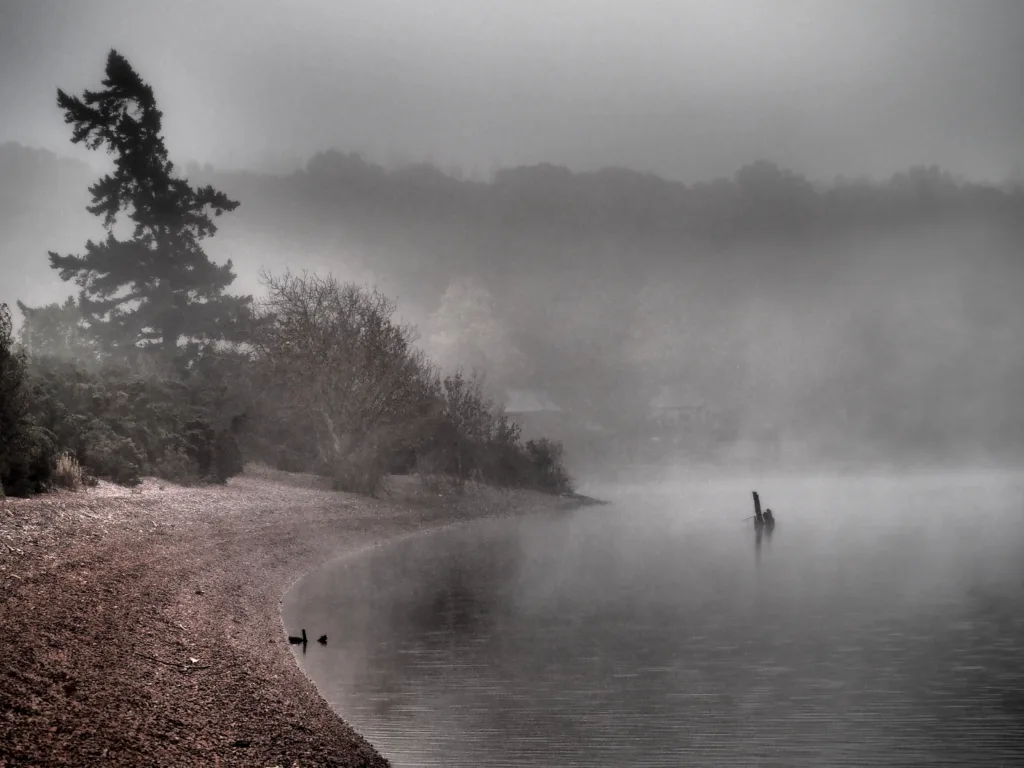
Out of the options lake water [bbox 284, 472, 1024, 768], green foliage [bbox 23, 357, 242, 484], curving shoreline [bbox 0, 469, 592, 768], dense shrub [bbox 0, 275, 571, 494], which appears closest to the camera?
curving shoreline [bbox 0, 469, 592, 768]

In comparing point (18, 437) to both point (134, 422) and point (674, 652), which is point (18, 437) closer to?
point (134, 422)

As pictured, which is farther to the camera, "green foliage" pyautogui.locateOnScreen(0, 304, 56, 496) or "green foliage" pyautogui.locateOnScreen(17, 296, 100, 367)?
"green foliage" pyautogui.locateOnScreen(17, 296, 100, 367)

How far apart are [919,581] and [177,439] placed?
25793mm

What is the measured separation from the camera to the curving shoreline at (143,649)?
321 inches

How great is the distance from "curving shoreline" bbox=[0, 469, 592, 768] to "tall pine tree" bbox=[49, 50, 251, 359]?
29.9m

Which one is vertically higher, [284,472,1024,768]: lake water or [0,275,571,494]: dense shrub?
[0,275,571,494]: dense shrub

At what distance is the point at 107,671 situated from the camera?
9703 millimetres

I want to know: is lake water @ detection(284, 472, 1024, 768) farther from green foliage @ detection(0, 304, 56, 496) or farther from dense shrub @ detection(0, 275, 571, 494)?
dense shrub @ detection(0, 275, 571, 494)

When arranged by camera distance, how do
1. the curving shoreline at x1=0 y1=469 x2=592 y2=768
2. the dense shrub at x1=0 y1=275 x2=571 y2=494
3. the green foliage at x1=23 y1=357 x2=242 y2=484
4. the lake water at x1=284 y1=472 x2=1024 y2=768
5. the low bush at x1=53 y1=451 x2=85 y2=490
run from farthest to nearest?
the dense shrub at x1=0 y1=275 x2=571 y2=494
the green foliage at x1=23 y1=357 x2=242 y2=484
the low bush at x1=53 y1=451 x2=85 y2=490
the lake water at x1=284 y1=472 x2=1024 y2=768
the curving shoreline at x1=0 y1=469 x2=592 y2=768

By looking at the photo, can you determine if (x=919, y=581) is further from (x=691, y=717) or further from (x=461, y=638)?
(x=691, y=717)

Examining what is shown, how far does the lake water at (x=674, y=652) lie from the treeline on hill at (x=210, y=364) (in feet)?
30.6

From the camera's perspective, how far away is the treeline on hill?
3381 cm

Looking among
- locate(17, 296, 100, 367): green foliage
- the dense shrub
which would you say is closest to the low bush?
the dense shrub

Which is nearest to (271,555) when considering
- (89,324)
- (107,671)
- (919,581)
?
(107,671)
